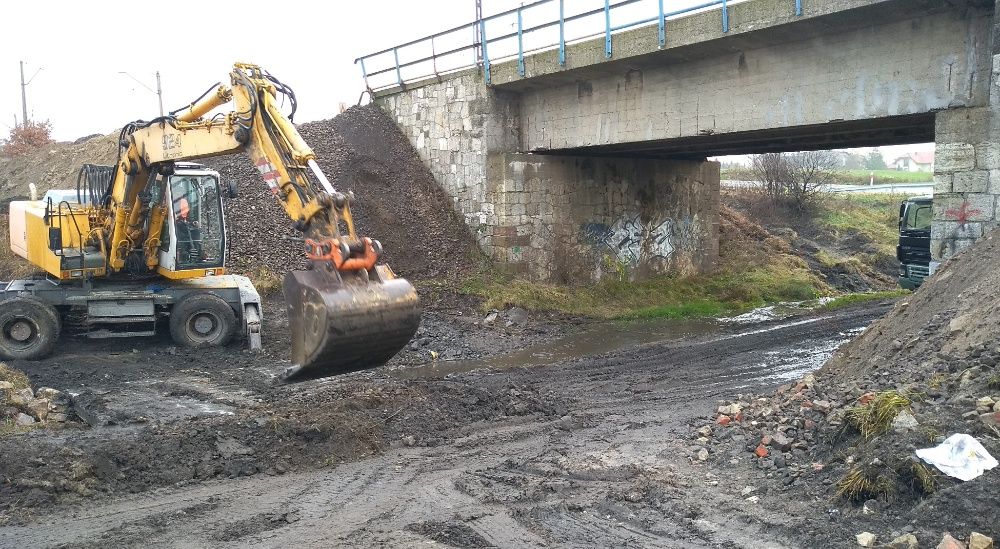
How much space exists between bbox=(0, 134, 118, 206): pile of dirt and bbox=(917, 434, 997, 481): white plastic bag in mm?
22917

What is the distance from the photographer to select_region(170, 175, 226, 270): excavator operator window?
12617mm

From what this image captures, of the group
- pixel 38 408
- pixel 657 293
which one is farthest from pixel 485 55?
pixel 38 408

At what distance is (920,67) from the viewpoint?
40.5 feet

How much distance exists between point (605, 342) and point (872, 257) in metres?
17.6

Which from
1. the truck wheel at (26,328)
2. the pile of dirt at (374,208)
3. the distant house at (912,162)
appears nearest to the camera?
the truck wheel at (26,328)

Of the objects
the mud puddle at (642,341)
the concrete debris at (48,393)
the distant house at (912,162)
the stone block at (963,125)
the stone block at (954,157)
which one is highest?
the distant house at (912,162)

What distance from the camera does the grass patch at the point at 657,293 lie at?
17703mm

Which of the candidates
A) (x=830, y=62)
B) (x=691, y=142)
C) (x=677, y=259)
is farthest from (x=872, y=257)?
(x=830, y=62)

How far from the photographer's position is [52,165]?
25812 millimetres

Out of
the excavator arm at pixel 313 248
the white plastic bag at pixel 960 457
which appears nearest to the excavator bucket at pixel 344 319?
the excavator arm at pixel 313 248

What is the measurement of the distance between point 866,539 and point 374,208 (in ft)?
53.3

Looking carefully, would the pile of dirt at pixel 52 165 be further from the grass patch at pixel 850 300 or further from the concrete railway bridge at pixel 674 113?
the grass patch at pixel 850 300

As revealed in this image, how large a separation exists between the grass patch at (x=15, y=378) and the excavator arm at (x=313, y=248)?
3.80m

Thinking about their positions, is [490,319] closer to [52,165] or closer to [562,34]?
[562,34]
